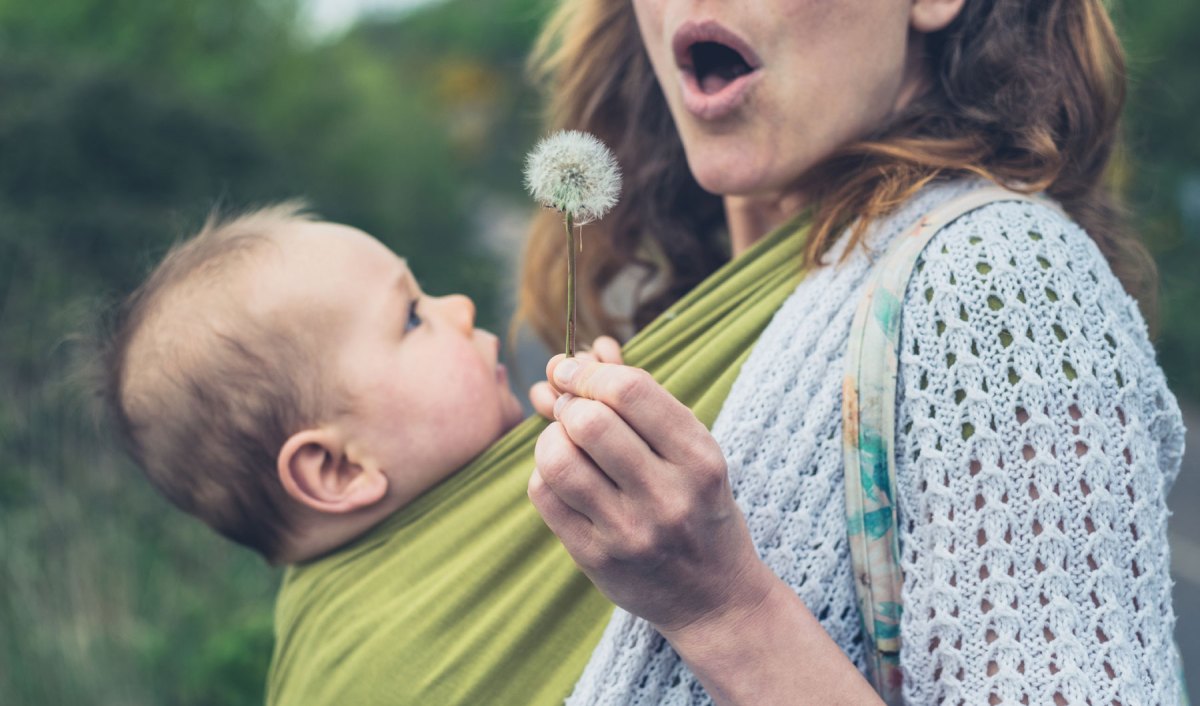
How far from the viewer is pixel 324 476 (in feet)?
5.76

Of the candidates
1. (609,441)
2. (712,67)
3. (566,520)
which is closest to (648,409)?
(609,441)

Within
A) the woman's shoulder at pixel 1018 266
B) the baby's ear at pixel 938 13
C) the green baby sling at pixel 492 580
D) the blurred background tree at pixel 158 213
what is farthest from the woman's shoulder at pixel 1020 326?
the blurred background tree at pixel 158 213

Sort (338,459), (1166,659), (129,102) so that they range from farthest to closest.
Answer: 1. (129,102)
2. (338,459)
3. (1166,659)

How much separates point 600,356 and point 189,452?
2.57 ft

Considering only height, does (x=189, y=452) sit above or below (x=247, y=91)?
below

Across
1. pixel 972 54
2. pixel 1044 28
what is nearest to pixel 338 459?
pixel 972 54

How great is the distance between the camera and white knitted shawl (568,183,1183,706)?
1.16m

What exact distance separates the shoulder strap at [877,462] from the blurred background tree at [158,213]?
2.70ft

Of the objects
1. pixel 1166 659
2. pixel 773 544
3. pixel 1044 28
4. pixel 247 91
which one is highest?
pixel 247 91

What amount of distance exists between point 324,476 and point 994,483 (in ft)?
3.56

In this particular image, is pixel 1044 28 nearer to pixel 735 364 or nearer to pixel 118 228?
pixel 735 364

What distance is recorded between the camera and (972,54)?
5.11ft

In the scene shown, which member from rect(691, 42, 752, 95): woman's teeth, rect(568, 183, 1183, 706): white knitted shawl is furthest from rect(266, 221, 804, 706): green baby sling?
rect(691, 42, 752, 95): woman's teeth

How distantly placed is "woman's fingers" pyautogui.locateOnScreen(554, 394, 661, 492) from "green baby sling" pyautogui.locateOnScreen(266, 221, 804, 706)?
364 mm
